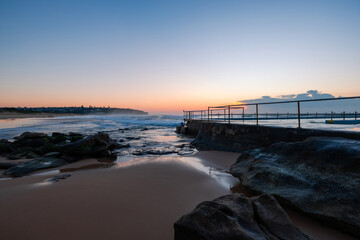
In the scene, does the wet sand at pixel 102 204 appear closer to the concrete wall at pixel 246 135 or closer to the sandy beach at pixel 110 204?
the sandy beach at pixel 110 204

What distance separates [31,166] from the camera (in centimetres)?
571

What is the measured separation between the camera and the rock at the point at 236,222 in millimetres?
1558

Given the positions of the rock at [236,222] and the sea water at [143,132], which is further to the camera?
the sea water at [143,132]

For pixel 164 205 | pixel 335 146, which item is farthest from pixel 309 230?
pixel 164 205

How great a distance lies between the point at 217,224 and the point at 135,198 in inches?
88.7

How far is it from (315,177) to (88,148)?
7.52 meters

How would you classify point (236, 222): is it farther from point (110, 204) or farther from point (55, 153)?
point (55, 153)

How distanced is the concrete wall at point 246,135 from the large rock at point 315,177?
2059mm

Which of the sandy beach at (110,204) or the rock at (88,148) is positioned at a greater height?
the rock at (88,148)

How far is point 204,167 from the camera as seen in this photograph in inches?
240

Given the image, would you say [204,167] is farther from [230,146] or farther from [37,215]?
[37,215]

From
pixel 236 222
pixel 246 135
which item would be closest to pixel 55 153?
pixel 236 222

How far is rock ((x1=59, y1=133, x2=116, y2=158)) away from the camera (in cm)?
724

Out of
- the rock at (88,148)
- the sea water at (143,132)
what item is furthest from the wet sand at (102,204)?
the sea water at (143,132)
